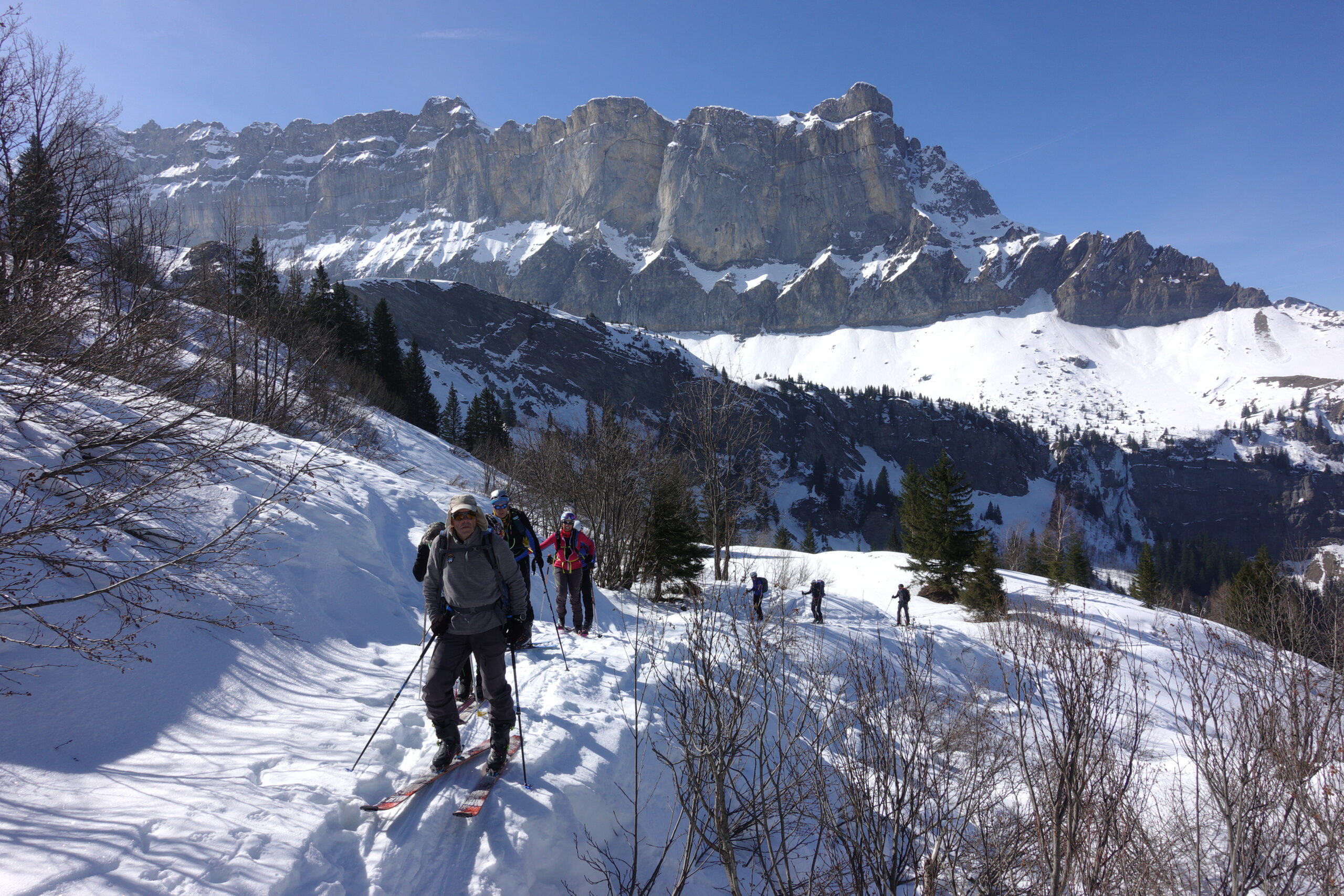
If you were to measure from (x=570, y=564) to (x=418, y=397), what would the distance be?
35788 millimetres

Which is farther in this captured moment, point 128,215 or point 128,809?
point 128,215

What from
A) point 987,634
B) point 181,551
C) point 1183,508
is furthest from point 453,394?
point 1183,508

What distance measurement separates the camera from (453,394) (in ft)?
173

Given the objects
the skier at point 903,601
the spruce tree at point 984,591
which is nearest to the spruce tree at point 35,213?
the skier at point 903,601

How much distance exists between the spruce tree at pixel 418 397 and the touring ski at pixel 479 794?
36.4 meters

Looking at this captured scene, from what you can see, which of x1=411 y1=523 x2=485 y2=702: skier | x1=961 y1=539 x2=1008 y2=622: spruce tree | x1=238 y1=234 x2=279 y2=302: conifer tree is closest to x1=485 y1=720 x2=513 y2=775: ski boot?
x1=411 y1=523 x2=485 y2=702: skier

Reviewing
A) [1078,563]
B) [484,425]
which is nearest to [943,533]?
[1078,563]

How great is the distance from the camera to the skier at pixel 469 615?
14.2ft

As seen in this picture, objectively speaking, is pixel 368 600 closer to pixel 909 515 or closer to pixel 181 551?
pixel 181 551

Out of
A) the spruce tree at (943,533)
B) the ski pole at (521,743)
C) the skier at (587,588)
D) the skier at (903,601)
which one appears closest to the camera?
the ski pole at (521,743)

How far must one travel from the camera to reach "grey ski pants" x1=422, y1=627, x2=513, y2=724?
4.33 metres

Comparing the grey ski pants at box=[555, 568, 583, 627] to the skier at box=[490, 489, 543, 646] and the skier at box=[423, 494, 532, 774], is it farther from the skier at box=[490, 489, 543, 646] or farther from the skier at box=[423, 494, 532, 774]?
the skier at box=[423, 494, 532, 774]

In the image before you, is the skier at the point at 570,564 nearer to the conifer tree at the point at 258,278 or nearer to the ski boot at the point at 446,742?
the ski boot at the point at 446,742

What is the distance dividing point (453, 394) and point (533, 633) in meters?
48.1
